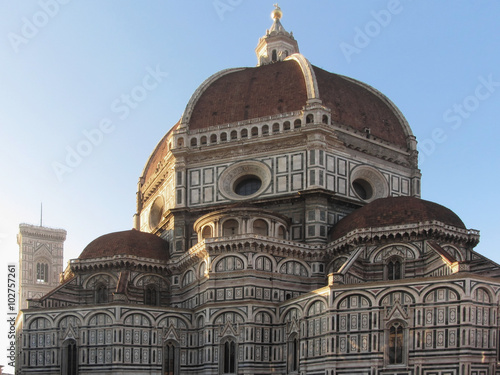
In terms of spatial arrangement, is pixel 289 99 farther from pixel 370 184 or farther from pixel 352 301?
pixel 352 301

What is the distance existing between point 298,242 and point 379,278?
5238 millimetres

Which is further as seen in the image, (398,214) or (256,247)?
(256,247)

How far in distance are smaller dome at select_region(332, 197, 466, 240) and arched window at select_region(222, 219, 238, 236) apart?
18.7 ft

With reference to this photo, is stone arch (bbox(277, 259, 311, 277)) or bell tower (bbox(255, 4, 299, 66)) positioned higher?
bell tower (bbox(255, 4, 299, 66))

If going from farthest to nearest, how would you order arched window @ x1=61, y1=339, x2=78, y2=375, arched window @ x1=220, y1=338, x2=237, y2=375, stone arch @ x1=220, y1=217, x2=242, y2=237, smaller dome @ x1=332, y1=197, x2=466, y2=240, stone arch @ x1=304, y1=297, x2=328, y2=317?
1. stone arch @ x1=220, y1=217, x2=242, y2=237
2. arched window @ x1=61, y1=339, x2=78, y2=375
3. smaller dome @ x1=332, y1=197, x2=466, y2=240
4. arched window @ x1=220, y1=338, x2=237, y2=375
5. stone arch @ x1=304, y1=297, x2=328, y2=317

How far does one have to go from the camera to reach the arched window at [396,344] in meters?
34.4

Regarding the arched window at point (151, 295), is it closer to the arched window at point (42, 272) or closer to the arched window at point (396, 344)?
the arched window at point (396, 344)

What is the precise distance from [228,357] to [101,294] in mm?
9737

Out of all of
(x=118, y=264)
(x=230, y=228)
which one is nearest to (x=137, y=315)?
(x=118, y=264)

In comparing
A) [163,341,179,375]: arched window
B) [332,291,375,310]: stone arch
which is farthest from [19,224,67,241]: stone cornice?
[332,291,375,310]: stone arch

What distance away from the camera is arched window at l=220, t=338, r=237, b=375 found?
39719 millimetres

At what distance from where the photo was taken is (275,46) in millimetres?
59781

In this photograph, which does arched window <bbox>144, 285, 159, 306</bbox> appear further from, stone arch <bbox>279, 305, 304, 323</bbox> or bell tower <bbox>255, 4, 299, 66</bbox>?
bell tower <bbox>255, 4, 299, 66</bbox>

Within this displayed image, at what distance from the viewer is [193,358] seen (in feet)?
136
